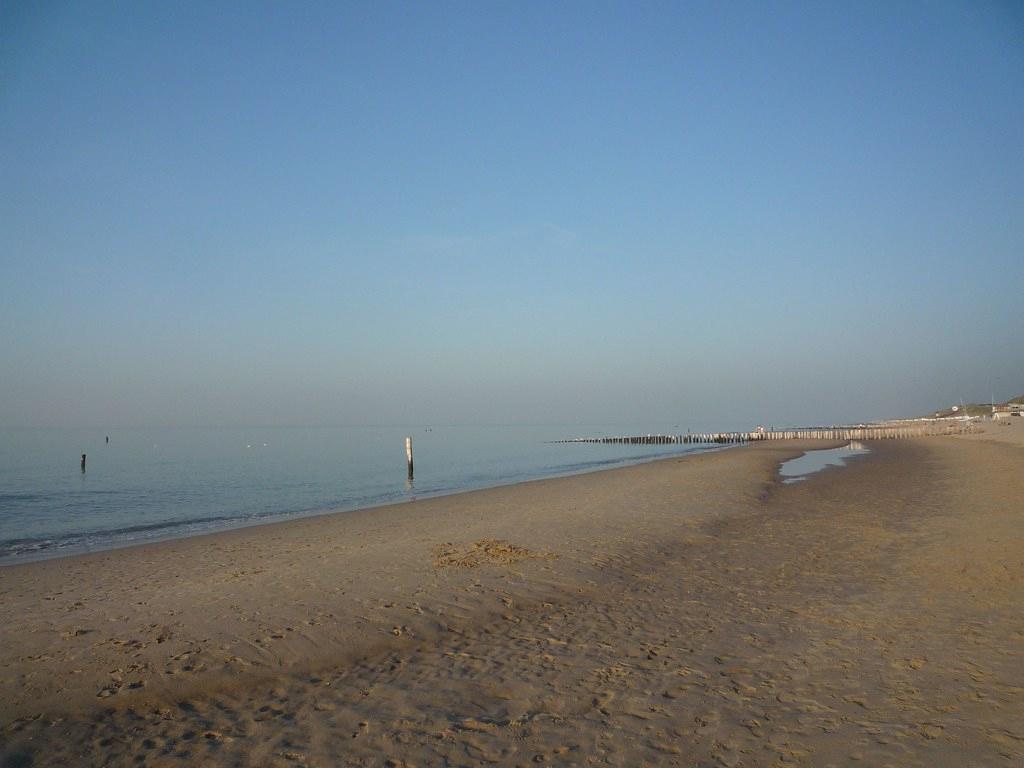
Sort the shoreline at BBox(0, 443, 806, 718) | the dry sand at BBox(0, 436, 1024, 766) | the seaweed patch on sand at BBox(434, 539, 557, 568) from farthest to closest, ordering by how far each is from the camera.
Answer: the seaweed patch on sand at BBox(434, 539, 557, 568) < the shoreline at BBox(0, 443, 806, 718) < the dry sand at BBox(0, 436, 1024, 766)

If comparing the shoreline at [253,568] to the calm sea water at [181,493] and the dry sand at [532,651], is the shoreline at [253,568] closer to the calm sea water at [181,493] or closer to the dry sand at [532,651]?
the dry sand at [532,651]

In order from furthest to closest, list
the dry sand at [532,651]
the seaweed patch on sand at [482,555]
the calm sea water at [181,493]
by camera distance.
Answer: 1. the calm sea water at [181,493]
2. the seaweed patch on sand at [482,555]
3. the dry sand at [532,651]

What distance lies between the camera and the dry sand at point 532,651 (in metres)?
4.93

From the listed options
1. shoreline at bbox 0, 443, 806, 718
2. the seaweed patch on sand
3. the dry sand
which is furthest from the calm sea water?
the seaweed patch on sand

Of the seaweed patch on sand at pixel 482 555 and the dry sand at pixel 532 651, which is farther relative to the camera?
the seaweed patch on sand at pixel 482 555

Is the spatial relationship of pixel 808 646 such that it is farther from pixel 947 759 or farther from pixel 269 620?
pixel 269 620

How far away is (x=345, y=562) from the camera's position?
1215 cm

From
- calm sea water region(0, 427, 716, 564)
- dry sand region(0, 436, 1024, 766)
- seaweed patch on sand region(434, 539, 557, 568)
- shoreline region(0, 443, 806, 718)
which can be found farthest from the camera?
calm sea water region(0, 427, 716, 564)

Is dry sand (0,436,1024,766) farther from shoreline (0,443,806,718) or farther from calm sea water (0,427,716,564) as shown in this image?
calm sea water (0,427,716,564)

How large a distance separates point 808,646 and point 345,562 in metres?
8.28

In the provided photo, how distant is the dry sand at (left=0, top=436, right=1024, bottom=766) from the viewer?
4926mm

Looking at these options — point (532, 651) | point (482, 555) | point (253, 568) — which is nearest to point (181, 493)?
point (253, 568)

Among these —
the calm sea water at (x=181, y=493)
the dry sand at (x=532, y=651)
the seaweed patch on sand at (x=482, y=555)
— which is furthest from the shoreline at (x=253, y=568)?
the calm sea water at (x=181, y=493)

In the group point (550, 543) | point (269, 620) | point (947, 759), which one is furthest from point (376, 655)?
point (550, 543)
